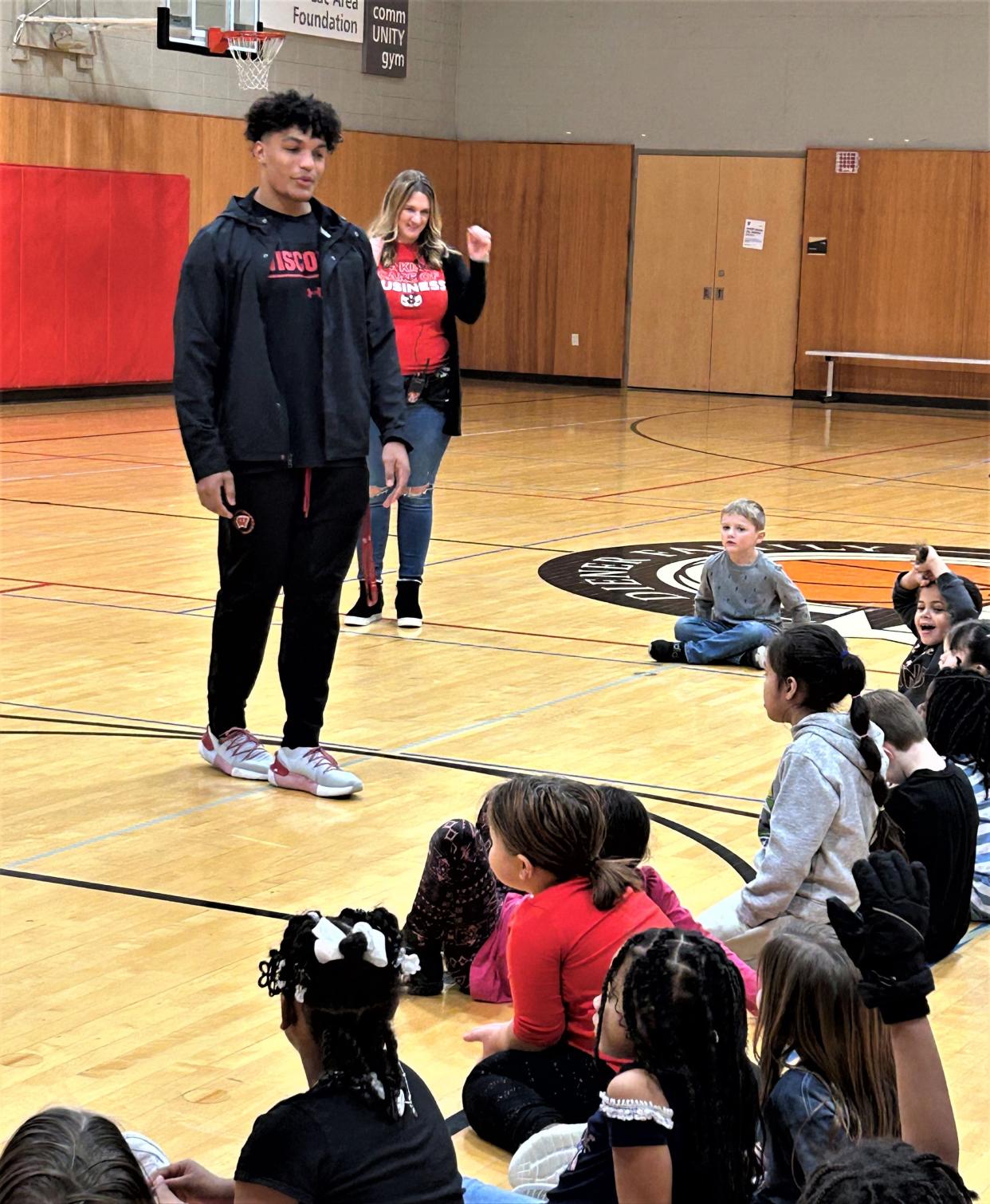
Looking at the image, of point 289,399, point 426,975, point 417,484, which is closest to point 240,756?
point 289,399

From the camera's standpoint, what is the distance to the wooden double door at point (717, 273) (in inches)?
741

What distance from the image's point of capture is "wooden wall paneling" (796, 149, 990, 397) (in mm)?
17938

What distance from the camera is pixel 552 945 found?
271 cm

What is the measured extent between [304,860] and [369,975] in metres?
1.98

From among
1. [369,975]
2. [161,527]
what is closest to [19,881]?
[369,975]

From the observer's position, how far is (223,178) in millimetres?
17078

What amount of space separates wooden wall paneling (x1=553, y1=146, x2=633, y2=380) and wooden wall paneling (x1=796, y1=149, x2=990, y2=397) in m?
2.08

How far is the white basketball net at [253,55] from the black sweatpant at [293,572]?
12.0m

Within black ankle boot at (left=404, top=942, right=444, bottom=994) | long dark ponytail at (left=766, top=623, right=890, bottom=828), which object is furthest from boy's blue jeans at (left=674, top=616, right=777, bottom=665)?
black ankle boot at (left=404, top=942, right=444, bottom=994)

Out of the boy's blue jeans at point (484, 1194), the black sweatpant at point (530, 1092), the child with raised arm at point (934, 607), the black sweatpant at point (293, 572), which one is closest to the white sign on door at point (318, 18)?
the black sweatpant at point (293, 572)

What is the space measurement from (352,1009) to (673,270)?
18.0 m

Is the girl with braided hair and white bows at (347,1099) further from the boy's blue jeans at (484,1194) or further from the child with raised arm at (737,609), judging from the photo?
the child with raised arm at (737,609)

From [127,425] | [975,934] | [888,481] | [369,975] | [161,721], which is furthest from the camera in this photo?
[127,425]

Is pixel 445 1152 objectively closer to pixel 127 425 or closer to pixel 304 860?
pixel 304 860
